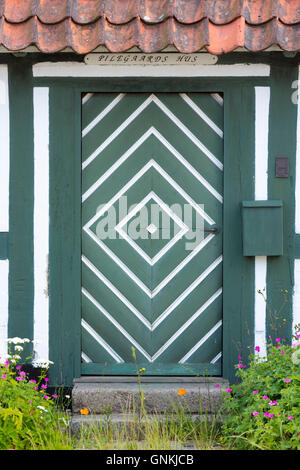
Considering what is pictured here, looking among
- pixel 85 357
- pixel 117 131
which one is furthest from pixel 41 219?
pixel 85 357

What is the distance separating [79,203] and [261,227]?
1496 mm

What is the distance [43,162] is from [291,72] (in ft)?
7.06

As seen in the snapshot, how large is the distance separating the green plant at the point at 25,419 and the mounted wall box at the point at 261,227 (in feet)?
6.49

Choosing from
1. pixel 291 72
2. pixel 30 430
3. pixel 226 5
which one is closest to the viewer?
pixel 30 430

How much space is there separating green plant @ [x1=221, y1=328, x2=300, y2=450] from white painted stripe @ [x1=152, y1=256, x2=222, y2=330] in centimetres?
82

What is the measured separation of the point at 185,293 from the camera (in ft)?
19.1

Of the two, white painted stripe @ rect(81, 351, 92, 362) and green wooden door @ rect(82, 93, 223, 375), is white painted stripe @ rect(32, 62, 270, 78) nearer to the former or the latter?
green wooden door @ rect(82, 93, 223, 375)

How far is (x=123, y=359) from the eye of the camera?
585cm

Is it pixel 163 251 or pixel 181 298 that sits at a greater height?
pixel 163 251

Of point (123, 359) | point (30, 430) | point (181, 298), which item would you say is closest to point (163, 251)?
point (181, 298)

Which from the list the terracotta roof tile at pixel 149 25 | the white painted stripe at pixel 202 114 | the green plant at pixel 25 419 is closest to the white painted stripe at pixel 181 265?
the white painted stripe at pixel 202 114

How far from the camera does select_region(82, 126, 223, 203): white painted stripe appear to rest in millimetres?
5801

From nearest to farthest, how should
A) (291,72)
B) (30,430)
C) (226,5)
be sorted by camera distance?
1. (30,430)
2. (226,5)
3. (291,72)

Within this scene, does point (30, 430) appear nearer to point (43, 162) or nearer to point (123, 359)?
point (123, 359)
